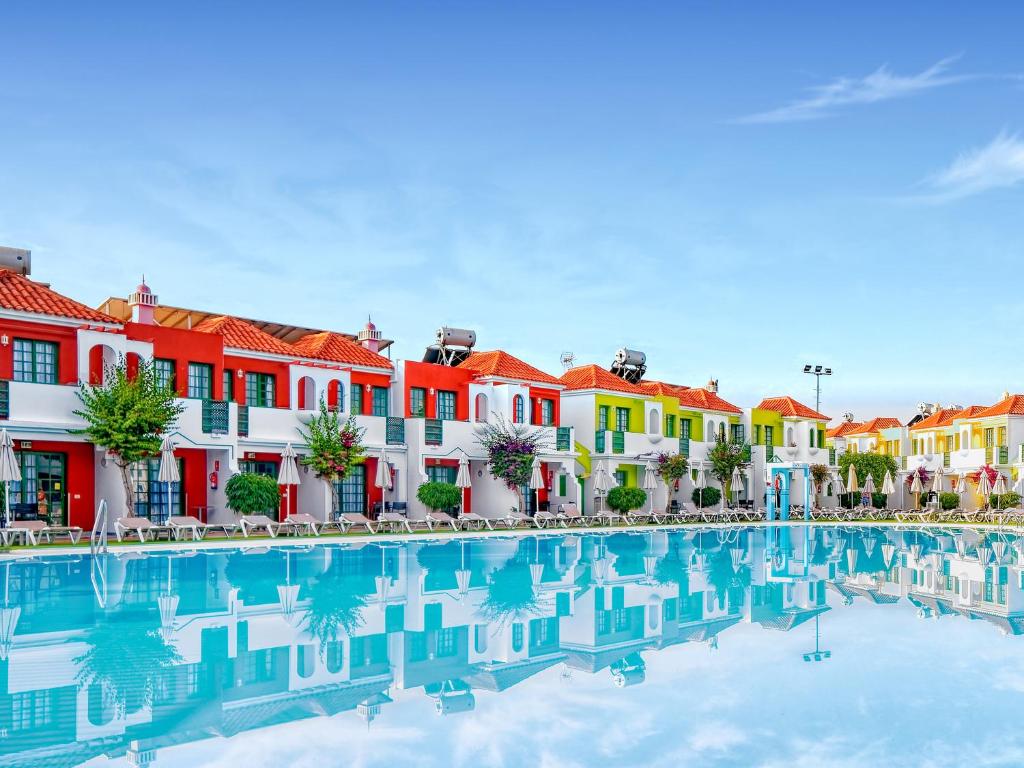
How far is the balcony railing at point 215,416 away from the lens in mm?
27844

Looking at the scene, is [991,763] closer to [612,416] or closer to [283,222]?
[283,222]

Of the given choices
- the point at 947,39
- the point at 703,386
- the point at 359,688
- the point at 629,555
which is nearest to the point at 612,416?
the point at 703,386

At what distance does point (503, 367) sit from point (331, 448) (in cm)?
950

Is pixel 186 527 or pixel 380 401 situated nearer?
pixel 186 527

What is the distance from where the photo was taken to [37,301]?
24891 millimetres

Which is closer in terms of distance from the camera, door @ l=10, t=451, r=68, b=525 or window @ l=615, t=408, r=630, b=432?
door @ l=10, t=451, r=68, b=525

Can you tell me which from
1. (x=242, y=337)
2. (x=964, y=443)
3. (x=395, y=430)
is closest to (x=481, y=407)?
(x=395, y=430)

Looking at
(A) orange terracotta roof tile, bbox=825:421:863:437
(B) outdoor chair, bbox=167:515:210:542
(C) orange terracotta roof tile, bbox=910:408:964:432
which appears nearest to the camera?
(B) outdoor chair, bbox=167:515:210:542

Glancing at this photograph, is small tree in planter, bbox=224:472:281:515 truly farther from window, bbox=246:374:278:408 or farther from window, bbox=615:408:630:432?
window, bbox=615:408:630:432

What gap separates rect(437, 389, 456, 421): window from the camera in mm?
35812

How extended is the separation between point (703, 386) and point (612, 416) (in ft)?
46.9

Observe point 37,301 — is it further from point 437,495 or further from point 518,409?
point 518,409

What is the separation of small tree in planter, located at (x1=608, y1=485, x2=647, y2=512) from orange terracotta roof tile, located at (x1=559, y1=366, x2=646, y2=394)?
4512 millimetres

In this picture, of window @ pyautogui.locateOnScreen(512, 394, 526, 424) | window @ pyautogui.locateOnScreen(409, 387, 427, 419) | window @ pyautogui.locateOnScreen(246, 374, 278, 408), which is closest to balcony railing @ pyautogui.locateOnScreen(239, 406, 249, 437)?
window @ pyautogui.locateOnScreen(246, 374, 278, 408)
